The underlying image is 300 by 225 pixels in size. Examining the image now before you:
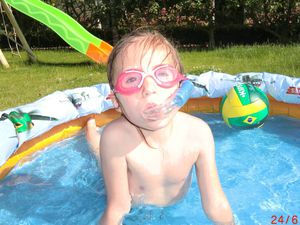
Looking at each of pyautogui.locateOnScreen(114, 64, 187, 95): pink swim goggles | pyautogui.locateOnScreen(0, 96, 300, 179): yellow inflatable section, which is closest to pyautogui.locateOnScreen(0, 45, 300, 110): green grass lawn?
pyautogui.locateOnScreen(0, 96, 300, 179): yellow inflatable section

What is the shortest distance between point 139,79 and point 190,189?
4.56 ft

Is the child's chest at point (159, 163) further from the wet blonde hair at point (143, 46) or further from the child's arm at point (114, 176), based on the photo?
the wet blonde hair at point (143, 46)

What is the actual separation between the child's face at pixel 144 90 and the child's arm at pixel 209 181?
0.34m

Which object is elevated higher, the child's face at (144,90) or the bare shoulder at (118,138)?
the child's face at (144,90)

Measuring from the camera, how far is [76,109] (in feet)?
13.2

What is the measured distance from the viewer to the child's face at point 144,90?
6.29 feet

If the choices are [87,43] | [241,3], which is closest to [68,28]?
[87,43]

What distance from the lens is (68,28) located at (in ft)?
19.5

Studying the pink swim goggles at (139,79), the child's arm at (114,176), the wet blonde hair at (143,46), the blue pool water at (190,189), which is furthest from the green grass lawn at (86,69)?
the pink swim goggles at (139,79)

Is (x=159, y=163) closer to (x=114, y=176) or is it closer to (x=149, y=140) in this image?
(x=149, y=140)

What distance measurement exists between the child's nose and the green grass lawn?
3356 mm

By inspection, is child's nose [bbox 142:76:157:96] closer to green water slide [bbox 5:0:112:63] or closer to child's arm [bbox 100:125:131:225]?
child's arm [bbox 100:125:131:225]

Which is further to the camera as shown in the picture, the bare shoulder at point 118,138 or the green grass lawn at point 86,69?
the green grass lawn at point 86,69

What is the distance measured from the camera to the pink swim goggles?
1921mm
